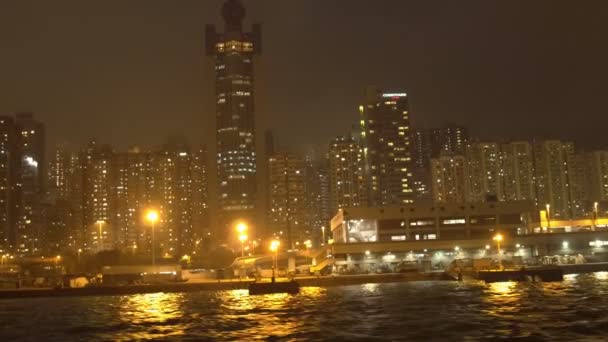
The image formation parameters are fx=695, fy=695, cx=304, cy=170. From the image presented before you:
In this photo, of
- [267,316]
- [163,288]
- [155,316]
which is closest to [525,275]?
[163,288]

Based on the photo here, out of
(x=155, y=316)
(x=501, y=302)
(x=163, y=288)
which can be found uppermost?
(x=163, y=288)

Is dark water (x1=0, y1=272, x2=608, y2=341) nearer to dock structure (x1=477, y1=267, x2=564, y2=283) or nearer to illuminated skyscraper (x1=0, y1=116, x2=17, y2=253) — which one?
dock structure (x1=477, y1=267, x2=564, y2=283)

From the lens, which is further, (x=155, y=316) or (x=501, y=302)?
(x=501, y=302)

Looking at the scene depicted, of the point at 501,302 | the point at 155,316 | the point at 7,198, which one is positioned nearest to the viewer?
the point at 155,316

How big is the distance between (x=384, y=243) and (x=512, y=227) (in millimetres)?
26142

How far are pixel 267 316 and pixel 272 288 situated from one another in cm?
2874

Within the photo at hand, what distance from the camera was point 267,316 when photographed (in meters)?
45.1

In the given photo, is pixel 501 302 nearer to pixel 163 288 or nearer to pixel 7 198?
pixel 163 288

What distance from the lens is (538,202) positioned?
197 metres

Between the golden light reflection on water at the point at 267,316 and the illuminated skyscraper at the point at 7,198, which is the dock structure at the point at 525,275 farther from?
the illuminated skyscraper at the point at 7,198

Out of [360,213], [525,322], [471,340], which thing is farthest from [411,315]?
[360,213]

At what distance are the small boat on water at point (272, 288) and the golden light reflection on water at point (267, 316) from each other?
9211 mm

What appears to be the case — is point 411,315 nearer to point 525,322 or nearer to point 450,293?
point 525,322

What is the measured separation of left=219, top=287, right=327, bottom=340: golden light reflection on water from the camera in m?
36.3
